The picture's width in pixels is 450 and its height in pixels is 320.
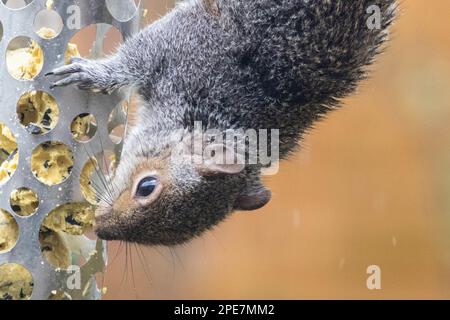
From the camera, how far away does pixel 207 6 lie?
3547mm

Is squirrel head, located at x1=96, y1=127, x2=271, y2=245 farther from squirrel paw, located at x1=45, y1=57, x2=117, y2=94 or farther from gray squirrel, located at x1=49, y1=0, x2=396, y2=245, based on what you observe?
squirrel paw, located at x1=45, y1=57, x2=117, y2=94

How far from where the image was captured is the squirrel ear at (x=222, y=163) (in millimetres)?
3023

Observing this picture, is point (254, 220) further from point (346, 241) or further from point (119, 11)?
point (119, 11)

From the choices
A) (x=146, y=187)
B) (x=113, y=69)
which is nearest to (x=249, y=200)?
(x=146, y=187)

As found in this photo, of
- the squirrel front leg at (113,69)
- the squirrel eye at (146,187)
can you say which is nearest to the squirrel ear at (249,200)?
the squirrel eye at (146,187)

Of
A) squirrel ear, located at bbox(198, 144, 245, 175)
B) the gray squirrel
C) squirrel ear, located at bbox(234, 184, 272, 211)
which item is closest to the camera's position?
squirrel ear, located at bbox(198, 144, 245, 175)

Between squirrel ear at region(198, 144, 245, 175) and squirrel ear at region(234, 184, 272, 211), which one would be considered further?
squirrel ear at region(234, 184, 272, 211)

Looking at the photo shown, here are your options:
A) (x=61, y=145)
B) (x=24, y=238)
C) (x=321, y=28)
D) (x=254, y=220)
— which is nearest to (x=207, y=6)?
(x=321, y=28)

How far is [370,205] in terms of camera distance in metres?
6.51

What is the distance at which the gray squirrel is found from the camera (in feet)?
10.4

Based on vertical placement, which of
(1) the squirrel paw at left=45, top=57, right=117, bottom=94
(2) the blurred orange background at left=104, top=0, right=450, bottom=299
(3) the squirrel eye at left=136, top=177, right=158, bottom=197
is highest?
(2) the blurred orange background at left=104, top=0, right=450, bottom=299

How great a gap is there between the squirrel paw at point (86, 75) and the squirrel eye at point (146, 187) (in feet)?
1.22

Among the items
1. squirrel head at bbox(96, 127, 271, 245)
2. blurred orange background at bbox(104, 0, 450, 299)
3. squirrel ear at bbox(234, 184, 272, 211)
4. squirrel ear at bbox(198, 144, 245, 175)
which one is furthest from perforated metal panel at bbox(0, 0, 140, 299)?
blurred orange background at bbox(104, 0, 450, 299)

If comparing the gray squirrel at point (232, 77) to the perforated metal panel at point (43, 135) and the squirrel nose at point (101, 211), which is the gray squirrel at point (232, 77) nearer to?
the squirrel nose at point (101, 211)
